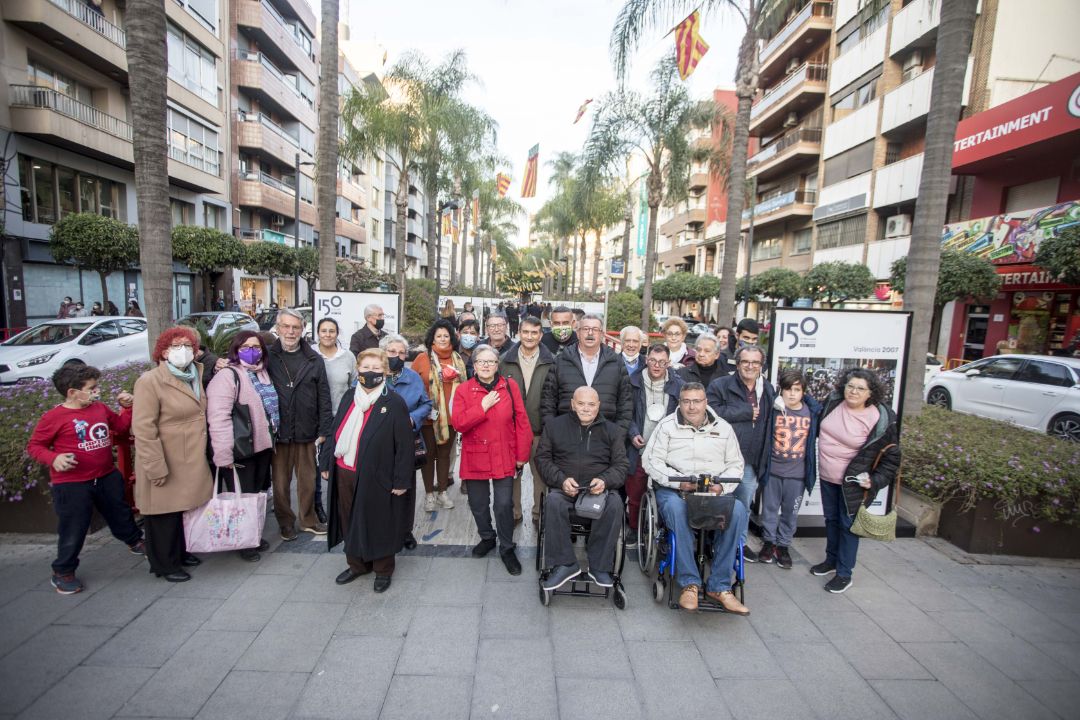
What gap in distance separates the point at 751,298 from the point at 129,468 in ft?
102

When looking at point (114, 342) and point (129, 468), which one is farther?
point (114, 342)

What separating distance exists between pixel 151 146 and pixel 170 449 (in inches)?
150

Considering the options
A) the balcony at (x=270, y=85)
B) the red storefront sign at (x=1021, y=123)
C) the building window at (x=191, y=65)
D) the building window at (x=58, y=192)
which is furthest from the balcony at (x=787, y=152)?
the building window at (x=58, y=192)

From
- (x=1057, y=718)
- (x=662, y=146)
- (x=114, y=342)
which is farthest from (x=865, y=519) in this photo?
(x=662, y=146)

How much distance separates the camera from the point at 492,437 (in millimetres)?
4371

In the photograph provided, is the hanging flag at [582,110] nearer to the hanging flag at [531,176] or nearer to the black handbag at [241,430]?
the hanging flag at [531,176]

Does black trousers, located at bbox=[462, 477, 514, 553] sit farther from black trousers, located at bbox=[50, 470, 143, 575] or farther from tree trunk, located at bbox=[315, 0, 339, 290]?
tree trunk, located at bbox=[315, 0, 339, 290]

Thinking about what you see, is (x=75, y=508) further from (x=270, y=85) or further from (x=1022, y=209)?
(x=270, y=85)

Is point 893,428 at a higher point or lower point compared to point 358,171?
lower

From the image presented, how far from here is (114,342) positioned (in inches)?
466

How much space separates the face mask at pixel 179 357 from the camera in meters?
3.89

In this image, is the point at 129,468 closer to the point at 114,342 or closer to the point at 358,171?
the point at 114,342

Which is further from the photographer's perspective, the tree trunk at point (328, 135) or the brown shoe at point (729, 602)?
the tree trunk at point (328, 135)

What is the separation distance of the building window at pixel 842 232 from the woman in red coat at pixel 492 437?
26.2 metres
